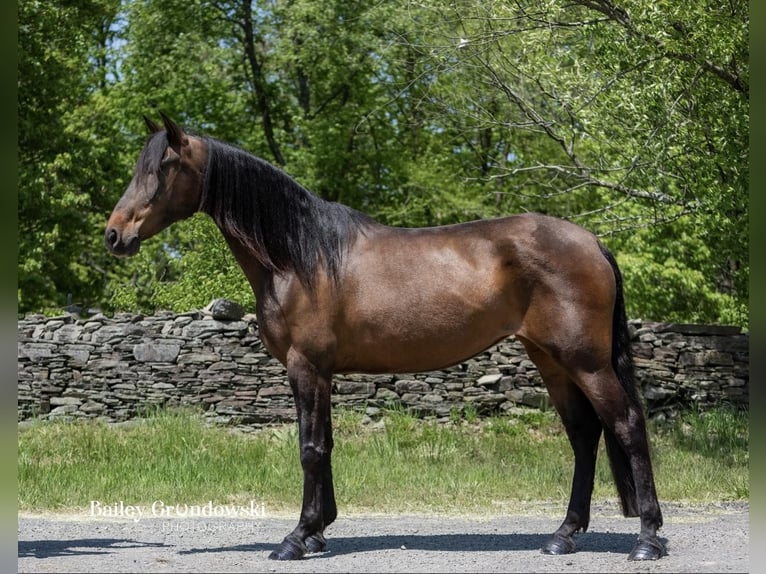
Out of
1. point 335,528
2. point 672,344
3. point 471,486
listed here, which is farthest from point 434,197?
point 335,528

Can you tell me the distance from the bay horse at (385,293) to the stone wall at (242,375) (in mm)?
6586

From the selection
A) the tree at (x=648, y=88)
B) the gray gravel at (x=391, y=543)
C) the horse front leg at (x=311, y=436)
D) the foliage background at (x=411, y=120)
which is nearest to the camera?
the gray gravel at (x=391, y=543)

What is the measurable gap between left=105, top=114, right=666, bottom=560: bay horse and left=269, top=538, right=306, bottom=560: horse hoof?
16 millimetres

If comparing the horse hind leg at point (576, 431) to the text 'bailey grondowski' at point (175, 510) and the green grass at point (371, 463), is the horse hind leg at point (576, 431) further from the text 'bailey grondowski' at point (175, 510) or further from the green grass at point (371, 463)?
the text 'bailey grondowski' at point (175, 510)

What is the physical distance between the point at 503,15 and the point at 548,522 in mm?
6555

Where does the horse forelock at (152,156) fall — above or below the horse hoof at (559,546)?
above

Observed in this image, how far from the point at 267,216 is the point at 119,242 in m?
0.90

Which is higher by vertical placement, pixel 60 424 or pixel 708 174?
pixel 708 174

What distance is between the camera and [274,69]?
24.2 metres

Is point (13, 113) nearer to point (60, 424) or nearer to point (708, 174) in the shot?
point (708, 174)

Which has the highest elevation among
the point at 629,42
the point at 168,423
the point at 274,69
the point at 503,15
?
the point at 274,69

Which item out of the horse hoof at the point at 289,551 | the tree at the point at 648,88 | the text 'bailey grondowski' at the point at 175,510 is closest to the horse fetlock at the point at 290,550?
the horse hoof at the point at 289,551

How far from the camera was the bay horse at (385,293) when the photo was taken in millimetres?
5777

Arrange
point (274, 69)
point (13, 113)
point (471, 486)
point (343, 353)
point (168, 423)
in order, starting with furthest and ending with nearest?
point (274, 69)
point (168, 423)
point (471, 486)
point (343, 353)
point (13, 113)
